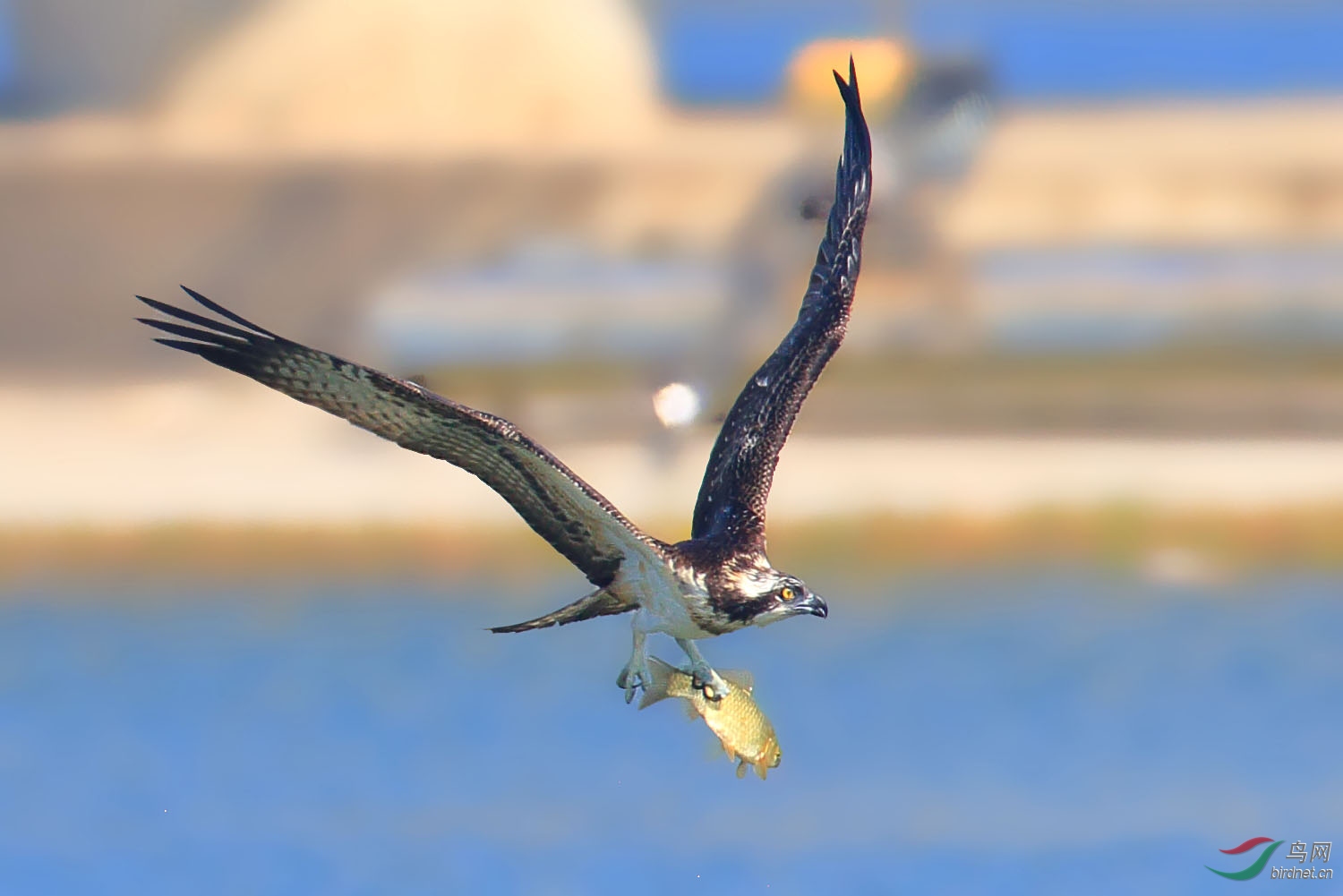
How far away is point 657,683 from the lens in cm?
531

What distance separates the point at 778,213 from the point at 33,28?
7.97m

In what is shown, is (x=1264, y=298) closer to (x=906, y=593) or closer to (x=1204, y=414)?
(x=1204, y=414)

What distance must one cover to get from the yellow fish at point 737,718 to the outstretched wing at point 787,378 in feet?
1.29

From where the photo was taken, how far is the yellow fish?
17.7 ft

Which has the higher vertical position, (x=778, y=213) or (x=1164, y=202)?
(x=1164, y=202)

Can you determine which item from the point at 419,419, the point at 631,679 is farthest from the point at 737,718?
the point at 419,419

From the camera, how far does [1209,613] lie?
14.0m

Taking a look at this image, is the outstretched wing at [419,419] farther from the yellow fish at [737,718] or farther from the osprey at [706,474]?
the yellow fish at [737,718]

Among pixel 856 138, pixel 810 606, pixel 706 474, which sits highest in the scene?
pixel 856 138

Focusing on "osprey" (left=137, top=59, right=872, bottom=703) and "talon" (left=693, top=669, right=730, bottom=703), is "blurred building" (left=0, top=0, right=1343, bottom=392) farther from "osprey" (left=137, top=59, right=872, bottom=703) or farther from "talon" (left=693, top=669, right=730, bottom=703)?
"talon" (left=693, top=669, right=730, bottom=703)

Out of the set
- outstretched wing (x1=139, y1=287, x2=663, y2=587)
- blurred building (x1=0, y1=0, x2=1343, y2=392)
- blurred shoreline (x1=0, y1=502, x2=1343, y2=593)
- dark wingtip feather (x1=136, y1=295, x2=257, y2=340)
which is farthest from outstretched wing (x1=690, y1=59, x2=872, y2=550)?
blurred building (x1=0, y1=0, x2=1343, y2=392)

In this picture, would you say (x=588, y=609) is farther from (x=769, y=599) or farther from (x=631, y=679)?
(x=769, y=599)

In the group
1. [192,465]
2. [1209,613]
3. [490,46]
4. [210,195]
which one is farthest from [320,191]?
[1209,613]

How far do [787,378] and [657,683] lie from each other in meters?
0.96
